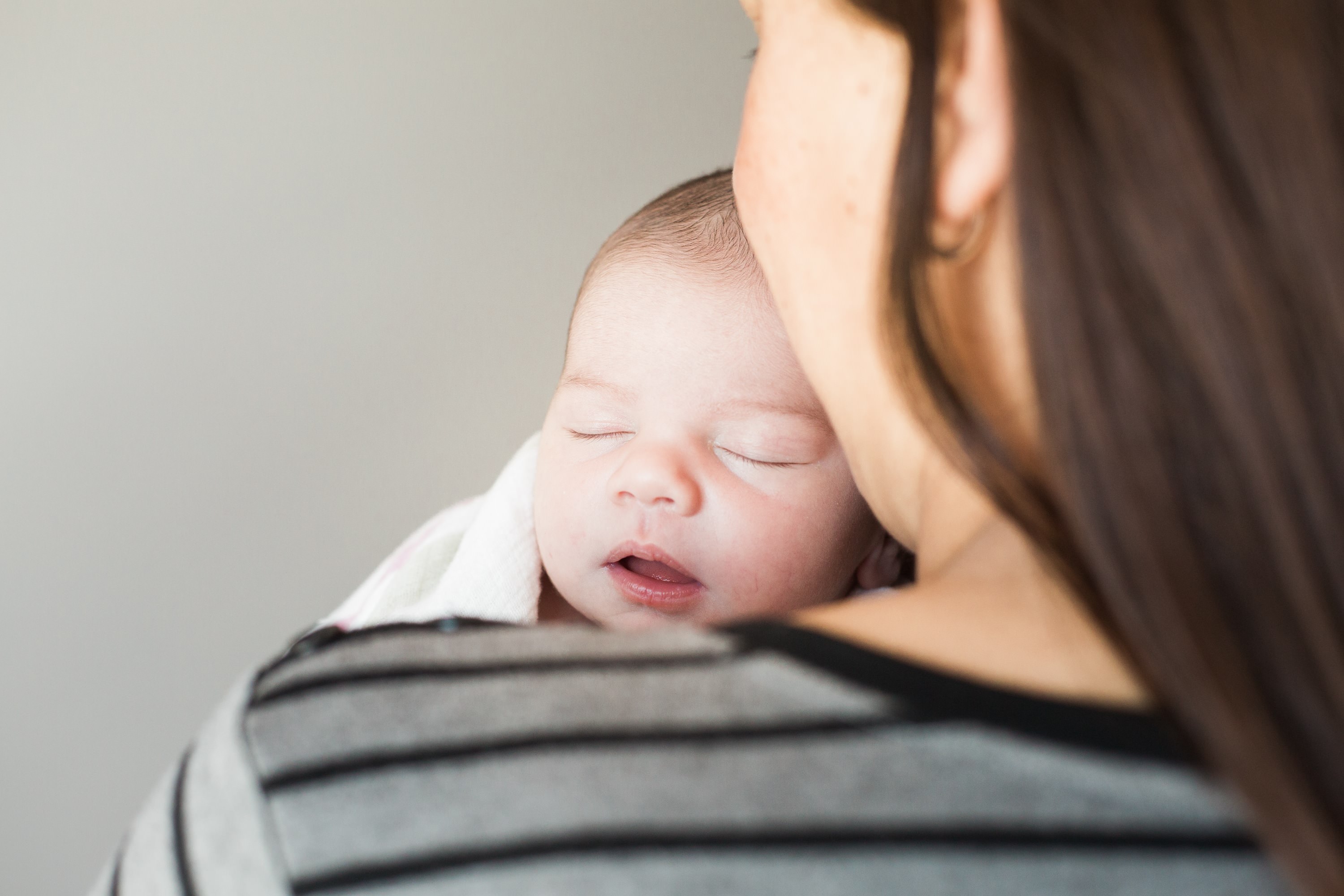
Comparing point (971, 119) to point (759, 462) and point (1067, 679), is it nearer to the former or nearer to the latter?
point (1067, 679)

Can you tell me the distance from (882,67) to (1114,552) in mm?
307

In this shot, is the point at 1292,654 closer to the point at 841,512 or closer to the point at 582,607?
the point at 841,512

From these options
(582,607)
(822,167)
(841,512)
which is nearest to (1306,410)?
(822,167)

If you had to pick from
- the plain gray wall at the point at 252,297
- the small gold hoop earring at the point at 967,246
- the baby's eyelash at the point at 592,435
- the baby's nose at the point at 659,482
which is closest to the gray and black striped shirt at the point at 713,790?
the small gold hoop earring at the point at 967,246

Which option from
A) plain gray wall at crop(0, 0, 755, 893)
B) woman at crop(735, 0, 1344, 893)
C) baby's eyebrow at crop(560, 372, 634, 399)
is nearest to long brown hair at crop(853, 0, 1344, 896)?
woman at crop(735, 0, 1344, 893)

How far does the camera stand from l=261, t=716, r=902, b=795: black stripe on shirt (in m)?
0.41

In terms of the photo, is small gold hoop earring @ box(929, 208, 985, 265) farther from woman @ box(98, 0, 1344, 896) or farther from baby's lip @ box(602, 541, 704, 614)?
baby's lip @ box(602, 541, 704, 614)

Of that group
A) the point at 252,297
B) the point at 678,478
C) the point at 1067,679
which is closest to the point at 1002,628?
the point at 1067,679

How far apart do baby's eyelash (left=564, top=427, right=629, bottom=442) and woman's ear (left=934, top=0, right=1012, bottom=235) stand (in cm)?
60

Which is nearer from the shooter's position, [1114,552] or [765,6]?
[1114,552]

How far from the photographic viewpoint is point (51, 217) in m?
1.31

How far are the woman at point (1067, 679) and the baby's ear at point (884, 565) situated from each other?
704mm

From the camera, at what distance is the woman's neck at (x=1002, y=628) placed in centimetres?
44

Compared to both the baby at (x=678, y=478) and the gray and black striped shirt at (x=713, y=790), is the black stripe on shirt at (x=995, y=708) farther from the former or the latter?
the baby at (x=678, y=478)
